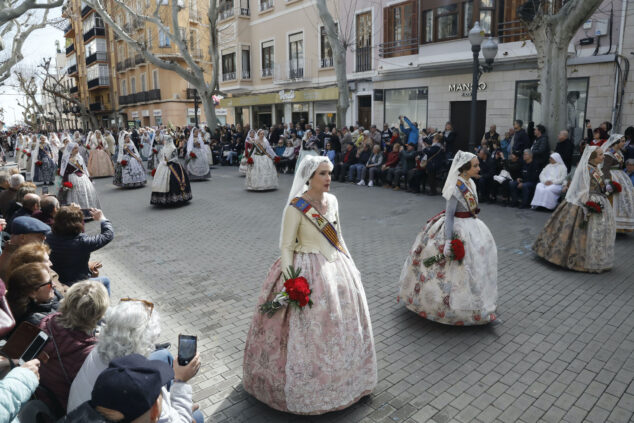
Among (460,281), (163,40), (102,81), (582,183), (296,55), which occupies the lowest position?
(460,281)

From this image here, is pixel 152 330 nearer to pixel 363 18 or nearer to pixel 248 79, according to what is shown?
pixel 363 18

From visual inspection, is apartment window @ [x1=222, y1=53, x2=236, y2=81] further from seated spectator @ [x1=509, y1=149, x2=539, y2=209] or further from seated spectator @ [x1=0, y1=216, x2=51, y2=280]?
seated spectator @ [x1=0, y1=216, x2=51, y2=280]

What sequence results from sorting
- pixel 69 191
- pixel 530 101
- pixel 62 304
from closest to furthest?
pixel 62 304
pixel 69 191
pixel 530 101

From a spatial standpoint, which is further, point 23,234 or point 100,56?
point 100,56

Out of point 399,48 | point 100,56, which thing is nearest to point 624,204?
point 399,48

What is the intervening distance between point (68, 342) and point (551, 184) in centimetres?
1041

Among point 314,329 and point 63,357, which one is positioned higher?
point 63,357

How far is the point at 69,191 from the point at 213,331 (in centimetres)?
710

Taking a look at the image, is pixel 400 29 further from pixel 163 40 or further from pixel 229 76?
pixel 163 40

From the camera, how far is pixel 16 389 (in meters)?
2.29

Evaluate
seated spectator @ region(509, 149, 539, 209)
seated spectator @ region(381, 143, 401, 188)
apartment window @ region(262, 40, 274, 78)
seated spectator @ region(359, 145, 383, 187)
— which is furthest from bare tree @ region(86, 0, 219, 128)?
seated spectator @ region(509, 149, 539, 209)

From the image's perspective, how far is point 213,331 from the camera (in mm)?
4977

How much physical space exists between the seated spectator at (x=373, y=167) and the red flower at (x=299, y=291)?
38.2ft

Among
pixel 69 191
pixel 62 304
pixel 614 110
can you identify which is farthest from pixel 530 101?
pixel 62 304
